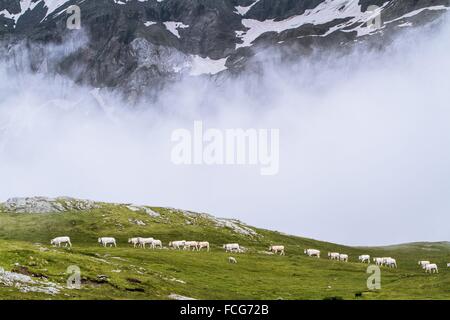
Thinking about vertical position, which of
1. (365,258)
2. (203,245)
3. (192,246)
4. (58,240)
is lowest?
(365,258)

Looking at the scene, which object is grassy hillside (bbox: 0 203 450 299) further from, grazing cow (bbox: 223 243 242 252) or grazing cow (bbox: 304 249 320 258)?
grazing cow (bbox: 304 249 320 258)

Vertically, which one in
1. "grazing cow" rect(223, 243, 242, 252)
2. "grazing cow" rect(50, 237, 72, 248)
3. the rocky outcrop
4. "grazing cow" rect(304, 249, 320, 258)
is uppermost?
the rocky outcrop

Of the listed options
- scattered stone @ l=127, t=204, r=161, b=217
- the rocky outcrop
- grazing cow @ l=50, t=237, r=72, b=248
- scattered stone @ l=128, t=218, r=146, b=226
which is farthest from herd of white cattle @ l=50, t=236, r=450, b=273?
scattered stone @ l=127, t=204, r=161, b=217

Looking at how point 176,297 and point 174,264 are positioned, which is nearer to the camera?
point 176,297

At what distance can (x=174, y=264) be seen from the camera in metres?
95.4

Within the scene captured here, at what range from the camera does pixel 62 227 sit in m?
134

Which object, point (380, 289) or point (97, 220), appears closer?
point (380, 289)

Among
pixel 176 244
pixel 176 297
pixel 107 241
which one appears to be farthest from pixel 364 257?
pixel 176 297

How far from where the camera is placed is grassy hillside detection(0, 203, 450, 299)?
65.8 metres

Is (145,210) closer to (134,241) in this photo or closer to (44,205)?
(44,205)

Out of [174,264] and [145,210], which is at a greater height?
[145,210]
